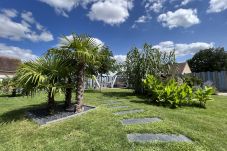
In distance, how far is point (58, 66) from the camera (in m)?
6.23

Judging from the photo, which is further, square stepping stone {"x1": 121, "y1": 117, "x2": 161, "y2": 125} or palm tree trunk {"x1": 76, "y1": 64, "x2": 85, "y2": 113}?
palm tree trunk {"x1": 76, "y1": 64, "x2": 85, "y2": 113}

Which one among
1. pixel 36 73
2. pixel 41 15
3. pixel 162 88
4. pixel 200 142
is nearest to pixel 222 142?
pixel 200 142

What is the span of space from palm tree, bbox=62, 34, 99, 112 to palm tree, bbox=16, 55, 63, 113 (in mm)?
649

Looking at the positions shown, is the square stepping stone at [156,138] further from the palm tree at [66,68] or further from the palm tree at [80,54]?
the palm tree at [66,68]

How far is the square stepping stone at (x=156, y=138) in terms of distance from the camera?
3732 millimetres

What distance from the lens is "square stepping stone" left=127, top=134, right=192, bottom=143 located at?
12.2 ft

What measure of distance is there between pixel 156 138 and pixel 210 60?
4501cm

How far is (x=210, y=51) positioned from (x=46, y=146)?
46990 mm

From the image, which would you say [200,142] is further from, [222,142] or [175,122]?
[175,122]

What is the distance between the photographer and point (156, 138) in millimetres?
3840

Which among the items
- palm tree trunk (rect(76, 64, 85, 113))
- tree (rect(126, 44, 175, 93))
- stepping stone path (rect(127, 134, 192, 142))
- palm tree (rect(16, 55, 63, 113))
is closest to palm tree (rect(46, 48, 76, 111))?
palm tree (rect(16, 55, 63, 113))

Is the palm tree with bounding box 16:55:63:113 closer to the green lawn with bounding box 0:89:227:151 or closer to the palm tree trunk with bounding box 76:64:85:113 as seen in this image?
the palm tree trunk with bounding box 76:64:85:113

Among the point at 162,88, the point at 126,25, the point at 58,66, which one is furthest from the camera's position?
the point at 126,25

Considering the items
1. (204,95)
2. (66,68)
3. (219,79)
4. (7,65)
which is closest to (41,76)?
(66,68)
